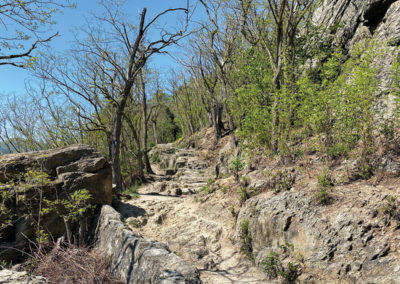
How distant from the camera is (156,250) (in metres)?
4.45

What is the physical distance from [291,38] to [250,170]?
5.38 metres

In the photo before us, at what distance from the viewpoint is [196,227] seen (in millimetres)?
7426

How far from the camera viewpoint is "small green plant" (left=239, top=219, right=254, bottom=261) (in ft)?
18.9

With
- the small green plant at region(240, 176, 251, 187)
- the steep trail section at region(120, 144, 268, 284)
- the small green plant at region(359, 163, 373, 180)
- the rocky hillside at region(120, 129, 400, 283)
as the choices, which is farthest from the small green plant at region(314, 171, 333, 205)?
the small green plant at region(240, 176, 251, 187)

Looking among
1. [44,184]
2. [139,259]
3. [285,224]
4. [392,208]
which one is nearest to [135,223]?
[44,184]

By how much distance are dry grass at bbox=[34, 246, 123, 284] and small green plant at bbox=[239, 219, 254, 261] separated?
2.90 m

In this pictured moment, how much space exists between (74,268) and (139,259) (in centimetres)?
161

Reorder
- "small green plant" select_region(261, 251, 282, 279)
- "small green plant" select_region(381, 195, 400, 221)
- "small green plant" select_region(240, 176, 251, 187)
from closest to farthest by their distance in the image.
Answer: "small green plant" select_region(381, 195, 400, 221) < "small green plant" select_region(261, 251, 282, 279) < "small green plant" select_region(240, 176, 251, 187)

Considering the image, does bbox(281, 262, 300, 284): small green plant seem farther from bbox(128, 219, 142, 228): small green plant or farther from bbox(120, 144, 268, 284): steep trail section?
bbox(128, 219, 142, 228): small green plant

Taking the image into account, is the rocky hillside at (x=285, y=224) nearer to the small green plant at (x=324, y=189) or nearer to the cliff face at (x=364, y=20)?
the small green plant at (x=324, y=189)

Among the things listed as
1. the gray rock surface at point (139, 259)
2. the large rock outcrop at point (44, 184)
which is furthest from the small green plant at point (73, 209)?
the gray rock surface at point (139, 259)

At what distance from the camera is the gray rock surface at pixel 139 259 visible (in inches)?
148

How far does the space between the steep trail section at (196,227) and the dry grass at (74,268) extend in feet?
6.15

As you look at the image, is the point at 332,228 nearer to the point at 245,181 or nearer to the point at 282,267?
the point at 282,267
